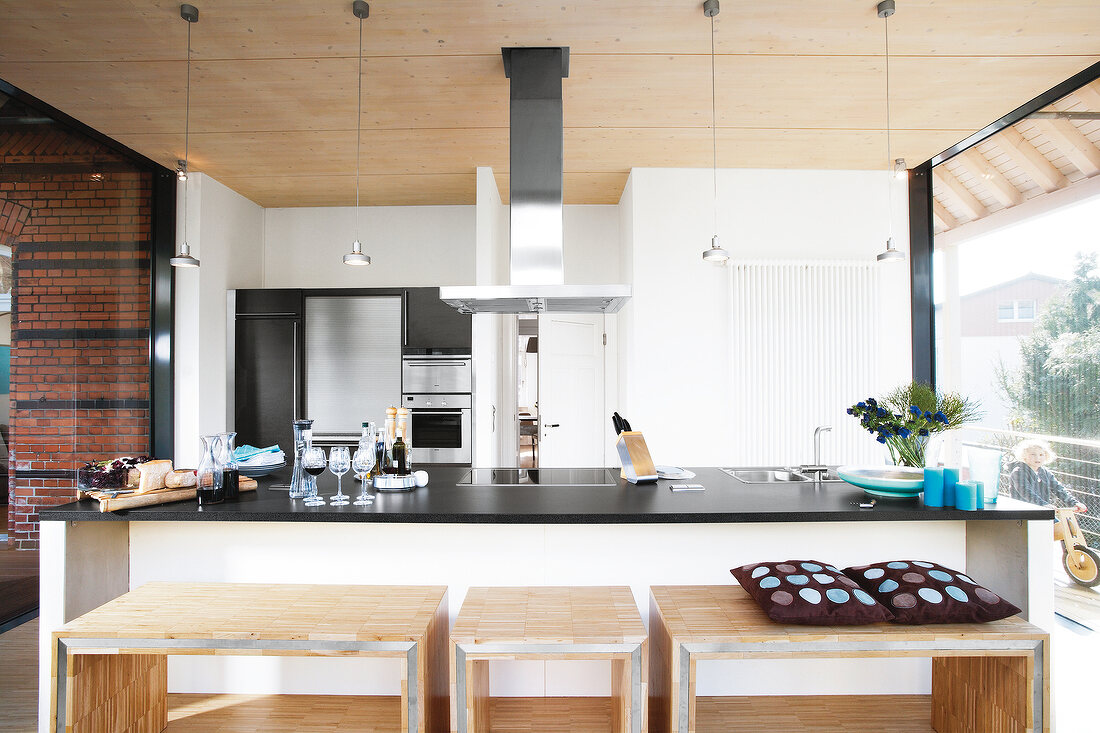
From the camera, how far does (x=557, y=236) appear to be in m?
2.72

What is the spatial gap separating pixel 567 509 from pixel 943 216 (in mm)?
3869

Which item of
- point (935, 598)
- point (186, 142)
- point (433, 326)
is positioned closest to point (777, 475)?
point (935, 598)

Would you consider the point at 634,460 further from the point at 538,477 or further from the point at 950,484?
the point at 950,484

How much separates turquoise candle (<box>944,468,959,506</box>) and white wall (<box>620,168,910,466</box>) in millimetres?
2305

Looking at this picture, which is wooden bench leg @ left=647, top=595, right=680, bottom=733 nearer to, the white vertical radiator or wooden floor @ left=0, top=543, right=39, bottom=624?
the white vertical radiator

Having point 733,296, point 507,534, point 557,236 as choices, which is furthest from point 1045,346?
point 507,534

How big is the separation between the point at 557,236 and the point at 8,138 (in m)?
2.91

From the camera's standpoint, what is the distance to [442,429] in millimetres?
4699

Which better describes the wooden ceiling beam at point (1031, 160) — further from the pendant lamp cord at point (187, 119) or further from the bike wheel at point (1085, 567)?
the pendant lamp cord at point (187, 119)

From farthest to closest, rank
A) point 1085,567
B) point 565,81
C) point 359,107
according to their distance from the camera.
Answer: point 359,107
point 565,81
point 1085,567

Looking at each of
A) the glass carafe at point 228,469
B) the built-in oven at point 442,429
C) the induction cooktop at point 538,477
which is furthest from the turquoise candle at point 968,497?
the built-in oven at point 442,429

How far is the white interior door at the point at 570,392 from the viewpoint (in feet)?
17.1

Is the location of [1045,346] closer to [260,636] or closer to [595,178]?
[595,178]

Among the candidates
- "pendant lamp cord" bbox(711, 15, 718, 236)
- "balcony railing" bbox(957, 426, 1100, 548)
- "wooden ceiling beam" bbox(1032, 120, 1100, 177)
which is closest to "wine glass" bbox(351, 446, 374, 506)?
"pendant lamp cord" bbox(711, 15, 718, 236)
